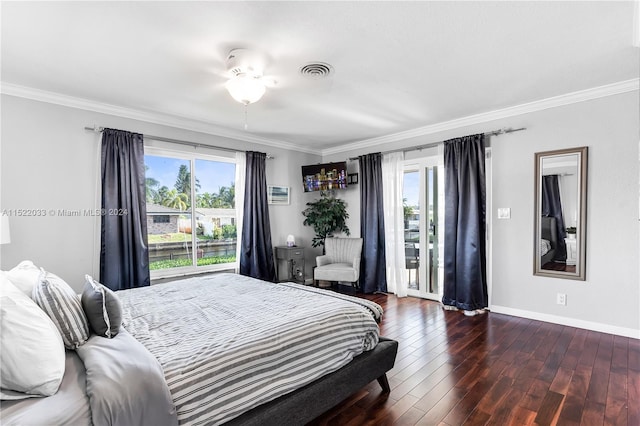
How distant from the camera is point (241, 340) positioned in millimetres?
1642

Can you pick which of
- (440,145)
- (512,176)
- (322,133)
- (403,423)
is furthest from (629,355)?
(322,133)

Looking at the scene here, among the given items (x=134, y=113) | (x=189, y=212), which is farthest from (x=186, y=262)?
(x=134, y=113)

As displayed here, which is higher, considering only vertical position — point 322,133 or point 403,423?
point 322,133

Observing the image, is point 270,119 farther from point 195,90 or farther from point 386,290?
point 386,290

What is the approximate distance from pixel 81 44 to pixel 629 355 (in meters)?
5.06

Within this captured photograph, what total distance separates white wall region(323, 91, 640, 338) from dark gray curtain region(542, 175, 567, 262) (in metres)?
0.13

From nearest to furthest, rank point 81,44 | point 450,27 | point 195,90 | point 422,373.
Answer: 1. point 450,27
2. point 81,44
3. point 422,373
4. point 195,90

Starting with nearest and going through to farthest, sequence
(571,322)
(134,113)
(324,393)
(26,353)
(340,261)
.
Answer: (26,353) → (324,393) → (571,322) → (134,113) → (340,261)

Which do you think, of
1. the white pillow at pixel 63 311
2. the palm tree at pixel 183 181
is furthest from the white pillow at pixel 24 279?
the palm tree at pixel 183 181

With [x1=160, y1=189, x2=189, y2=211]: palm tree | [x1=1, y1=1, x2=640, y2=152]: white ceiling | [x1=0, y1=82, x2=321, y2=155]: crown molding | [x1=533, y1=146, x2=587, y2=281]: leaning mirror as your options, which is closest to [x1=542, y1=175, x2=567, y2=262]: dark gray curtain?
[x1=533, y1=146, x2=587, y2=281]: leaning mirror

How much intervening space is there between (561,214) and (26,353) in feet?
14.6

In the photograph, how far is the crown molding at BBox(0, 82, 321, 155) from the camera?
304cm

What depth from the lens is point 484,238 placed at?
4.02 m

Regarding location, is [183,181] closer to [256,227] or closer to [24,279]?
[256,227]
